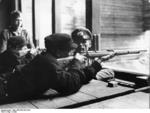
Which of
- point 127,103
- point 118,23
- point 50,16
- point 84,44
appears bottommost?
point 127,103

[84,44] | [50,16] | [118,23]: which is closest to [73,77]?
[84,44]

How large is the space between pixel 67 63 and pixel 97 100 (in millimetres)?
764

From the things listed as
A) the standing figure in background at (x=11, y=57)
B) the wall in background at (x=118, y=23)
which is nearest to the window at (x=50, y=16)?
the wall in background at (x=118, y=23)

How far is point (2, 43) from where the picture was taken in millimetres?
3842

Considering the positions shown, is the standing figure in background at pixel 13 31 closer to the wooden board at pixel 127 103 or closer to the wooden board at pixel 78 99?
the wooden board at pixel 78 99

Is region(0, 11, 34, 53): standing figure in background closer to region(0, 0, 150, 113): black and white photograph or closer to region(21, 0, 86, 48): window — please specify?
region(0, 0, 150, 113): black and white photograph

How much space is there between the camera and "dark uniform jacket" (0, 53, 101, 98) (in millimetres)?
1719

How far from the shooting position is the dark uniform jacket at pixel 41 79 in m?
1.72

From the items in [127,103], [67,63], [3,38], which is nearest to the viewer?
[127,103]

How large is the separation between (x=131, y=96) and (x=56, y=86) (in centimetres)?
57

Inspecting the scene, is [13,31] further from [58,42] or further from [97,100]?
[97,100]

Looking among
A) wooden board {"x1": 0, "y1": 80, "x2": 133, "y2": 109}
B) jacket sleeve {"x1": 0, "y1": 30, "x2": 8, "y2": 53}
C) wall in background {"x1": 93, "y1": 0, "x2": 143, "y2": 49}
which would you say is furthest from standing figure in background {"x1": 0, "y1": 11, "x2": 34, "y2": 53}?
wall in background {"x1": 93, "y1": 0, "x2": 143, "y2": 49}

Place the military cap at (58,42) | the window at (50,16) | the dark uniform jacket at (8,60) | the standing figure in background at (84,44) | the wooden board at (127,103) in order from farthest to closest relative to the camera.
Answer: the window at (50,16) → the dark uniform jacket at (8,60) → the standing figure in background at (84,44) → the military cap at (58,42) → the wooden board at (127,103)

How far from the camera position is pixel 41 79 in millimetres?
1755
